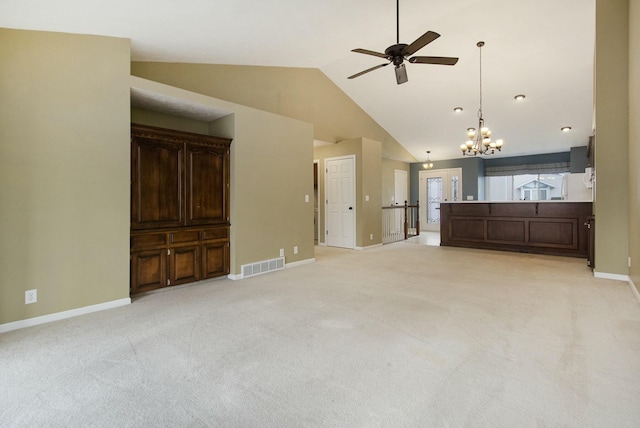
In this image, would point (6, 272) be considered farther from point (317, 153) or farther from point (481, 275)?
point (317, 153)

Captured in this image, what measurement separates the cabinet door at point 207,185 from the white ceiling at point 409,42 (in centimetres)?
134

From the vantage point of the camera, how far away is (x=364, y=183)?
712cm

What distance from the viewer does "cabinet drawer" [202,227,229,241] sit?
4262 millimetres

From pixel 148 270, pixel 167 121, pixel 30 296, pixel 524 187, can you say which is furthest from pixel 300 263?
pixel 524 187

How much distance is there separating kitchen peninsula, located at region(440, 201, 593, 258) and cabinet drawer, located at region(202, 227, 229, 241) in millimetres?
5303

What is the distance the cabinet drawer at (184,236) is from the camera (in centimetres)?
393

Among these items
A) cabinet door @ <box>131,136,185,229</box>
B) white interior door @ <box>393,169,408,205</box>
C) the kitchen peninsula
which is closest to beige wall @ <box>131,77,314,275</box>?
cabinet door @ <box>131,136,185,229</box>

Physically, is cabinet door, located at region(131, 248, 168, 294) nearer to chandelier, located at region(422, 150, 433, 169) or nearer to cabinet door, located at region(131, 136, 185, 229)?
cabinet door, located at region(131, 136, 185, 229)

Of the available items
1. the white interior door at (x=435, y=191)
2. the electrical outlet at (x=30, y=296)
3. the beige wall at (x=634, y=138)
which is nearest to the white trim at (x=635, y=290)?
the beige wall at (x=634, y=138)

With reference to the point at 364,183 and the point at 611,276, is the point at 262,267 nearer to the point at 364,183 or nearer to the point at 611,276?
the point at 364,183

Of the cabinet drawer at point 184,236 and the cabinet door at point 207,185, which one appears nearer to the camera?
the cabinet drawer at point 184,236

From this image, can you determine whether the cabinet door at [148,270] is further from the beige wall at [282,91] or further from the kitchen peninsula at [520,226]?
the kitchen peninsula at [520,226]

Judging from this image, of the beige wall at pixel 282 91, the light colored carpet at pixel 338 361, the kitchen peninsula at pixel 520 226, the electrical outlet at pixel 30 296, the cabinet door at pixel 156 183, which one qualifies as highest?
the beige wall at pixel 282 91

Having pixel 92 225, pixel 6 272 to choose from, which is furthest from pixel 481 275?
pixel 6 272
